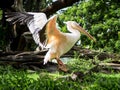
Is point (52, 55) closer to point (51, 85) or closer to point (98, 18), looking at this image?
point (51, 85)

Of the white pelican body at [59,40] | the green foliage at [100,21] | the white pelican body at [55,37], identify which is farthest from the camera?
the green foliage at [100,21]

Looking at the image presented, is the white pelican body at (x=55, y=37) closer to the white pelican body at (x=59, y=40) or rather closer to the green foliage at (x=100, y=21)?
the white pelican body at (x=59, y=40)

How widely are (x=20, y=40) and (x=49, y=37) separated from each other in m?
6.56

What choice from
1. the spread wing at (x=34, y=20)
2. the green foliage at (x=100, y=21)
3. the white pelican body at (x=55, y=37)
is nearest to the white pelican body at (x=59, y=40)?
the white pelican body at (x=55, y=37)

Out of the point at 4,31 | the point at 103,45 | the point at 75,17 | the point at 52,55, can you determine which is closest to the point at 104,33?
the point at 103,45

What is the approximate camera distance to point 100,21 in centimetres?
1911

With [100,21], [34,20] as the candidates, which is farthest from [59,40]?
[100,21]

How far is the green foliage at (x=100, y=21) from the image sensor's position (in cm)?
1792

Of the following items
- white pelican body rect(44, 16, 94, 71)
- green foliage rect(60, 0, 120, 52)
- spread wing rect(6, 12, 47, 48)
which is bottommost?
green foliage rect(60, 0, 120, 52)

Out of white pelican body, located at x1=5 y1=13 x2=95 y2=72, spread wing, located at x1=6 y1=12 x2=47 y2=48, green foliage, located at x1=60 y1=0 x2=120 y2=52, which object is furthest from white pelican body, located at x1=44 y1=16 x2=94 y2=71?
green foliage, located at x1=60 y1=0 x2=120 y2=52

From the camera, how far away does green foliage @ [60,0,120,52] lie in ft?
58.8

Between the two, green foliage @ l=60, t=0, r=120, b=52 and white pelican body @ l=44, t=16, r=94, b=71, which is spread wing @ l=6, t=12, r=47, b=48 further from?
green foliage @ l=60, t=0, r=120, b=52

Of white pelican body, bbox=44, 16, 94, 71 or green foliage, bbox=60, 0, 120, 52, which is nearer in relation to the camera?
white pelican body, bbox=44, 16, 94, 71

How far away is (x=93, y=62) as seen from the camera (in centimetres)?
836
